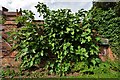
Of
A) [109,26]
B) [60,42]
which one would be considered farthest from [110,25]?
[60,42]

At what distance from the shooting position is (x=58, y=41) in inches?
243

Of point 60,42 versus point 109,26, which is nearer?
point 60,42

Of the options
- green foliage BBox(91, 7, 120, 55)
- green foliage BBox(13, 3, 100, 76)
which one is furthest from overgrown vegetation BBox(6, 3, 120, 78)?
green foliage BBox(91, 7, 120, 55)

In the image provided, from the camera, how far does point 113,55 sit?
6.57 meters

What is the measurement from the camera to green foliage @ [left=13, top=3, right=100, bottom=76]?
19.9 feet

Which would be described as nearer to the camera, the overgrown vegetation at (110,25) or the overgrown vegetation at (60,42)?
the overgrown vegetation at (60,42)

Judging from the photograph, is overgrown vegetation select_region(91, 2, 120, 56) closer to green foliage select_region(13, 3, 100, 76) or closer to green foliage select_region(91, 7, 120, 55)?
green foliage select_region(91, 7, 120, 55)

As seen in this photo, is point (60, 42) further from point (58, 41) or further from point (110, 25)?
point (110, 25)

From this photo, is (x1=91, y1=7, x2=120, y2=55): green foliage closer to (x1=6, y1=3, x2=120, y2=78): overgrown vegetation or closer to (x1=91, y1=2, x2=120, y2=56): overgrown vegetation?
(x1=91, y1=2, x2=120, y2=56): overgrown vegetation

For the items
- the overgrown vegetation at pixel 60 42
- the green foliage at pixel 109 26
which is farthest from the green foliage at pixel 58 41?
the green foliage at pixel 109 26

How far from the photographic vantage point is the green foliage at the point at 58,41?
6066mm

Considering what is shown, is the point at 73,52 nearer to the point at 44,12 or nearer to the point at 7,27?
the point at 44,12

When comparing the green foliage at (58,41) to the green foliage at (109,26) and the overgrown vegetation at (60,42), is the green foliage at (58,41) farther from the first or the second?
the green foliage at (109,26)

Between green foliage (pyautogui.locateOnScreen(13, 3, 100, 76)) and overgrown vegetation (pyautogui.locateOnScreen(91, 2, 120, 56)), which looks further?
overgrown vegetation (pyautogui.locateOnScreen(91, 2, 120, 56))
